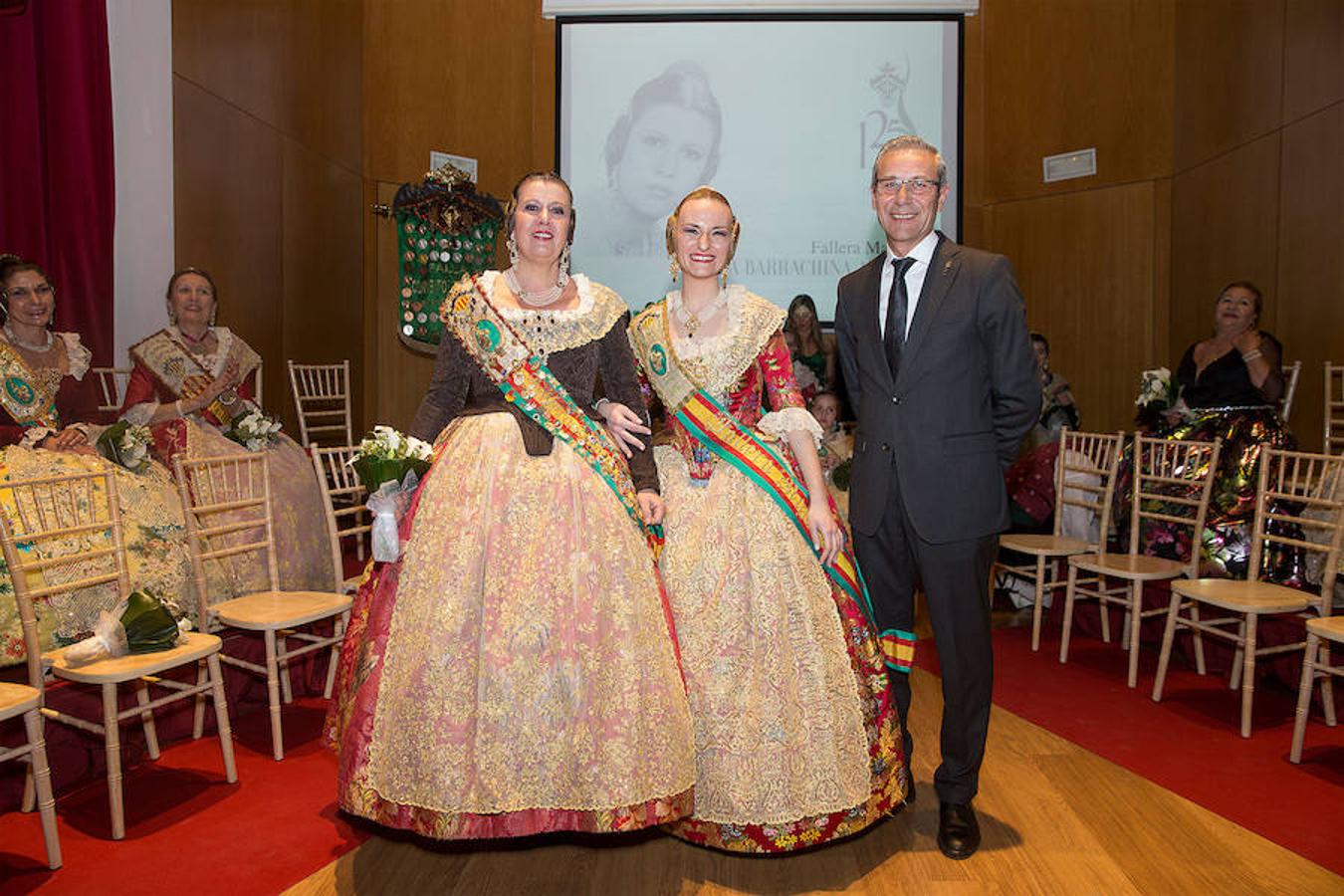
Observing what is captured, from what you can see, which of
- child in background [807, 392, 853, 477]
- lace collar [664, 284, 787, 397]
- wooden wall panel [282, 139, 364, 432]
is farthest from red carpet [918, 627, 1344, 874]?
wooden wall panel [282, 139, 364, 432]

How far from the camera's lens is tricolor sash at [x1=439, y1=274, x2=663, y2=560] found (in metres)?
2.36

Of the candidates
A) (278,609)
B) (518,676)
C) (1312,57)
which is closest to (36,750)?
(278,609)

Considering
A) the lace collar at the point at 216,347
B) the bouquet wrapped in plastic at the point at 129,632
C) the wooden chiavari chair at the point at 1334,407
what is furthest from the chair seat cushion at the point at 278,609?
the wooden chiavari chair at the point at 1334,407

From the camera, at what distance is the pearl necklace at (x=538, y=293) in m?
2.45

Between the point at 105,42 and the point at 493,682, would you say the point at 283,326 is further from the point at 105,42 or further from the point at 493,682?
the point at 493,682

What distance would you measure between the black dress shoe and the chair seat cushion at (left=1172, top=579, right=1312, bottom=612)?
140 cm

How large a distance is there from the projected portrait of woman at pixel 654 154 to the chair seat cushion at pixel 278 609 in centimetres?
449

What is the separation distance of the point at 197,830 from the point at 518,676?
1194 millimetres

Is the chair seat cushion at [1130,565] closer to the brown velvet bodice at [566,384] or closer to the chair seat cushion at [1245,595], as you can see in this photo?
the chair seat cushion at [1245,595]

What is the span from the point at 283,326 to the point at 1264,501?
17.2 feet

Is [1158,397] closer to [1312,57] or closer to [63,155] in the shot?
[1312,57]

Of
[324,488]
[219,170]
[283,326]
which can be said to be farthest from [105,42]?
[324,488]

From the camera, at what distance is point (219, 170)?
18.0 ft

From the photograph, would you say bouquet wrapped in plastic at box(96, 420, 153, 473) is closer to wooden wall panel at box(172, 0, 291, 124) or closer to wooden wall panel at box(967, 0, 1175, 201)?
wooden wall panel at box(172, 0, 291, 124)
